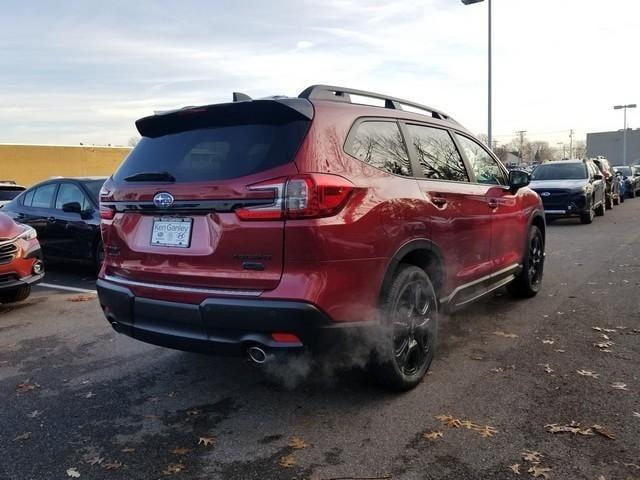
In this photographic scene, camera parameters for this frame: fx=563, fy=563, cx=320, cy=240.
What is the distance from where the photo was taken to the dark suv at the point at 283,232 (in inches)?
119

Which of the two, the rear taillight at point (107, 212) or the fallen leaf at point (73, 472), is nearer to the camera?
the fallen leaf at point (73, 472)

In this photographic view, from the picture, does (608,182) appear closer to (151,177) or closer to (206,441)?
(151,177)

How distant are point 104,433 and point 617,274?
6.92 meters

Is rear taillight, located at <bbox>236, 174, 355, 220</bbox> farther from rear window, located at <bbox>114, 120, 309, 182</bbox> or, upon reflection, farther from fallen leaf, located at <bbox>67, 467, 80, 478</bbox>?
fallen leaf, located at <bbox>67, 467, 80, 478</bbox>

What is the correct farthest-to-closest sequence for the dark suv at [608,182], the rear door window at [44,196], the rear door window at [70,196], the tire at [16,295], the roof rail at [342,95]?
1. the dark suv at [608,182]
2. the rear door window at [44,196]
3. the rear door window at [70,196]
4. the tire at [16,295]
5. the roof rail at [342,95]

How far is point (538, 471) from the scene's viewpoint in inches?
111

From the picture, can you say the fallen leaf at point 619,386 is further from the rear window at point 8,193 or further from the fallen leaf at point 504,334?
the rear window at point 8,193

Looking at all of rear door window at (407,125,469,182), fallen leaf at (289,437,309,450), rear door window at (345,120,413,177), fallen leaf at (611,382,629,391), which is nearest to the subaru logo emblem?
rear door window at (345,120,413,177)

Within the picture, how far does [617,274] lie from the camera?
769 centimetres

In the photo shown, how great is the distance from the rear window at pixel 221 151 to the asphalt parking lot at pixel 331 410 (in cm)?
133

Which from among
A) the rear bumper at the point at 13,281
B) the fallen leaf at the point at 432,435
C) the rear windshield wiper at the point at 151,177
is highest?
the rear windshield wiper at the point at 151,177

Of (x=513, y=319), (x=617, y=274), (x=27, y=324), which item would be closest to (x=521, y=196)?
(x=513, y=319)

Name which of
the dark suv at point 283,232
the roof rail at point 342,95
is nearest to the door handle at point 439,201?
the dark suv at point 283,232

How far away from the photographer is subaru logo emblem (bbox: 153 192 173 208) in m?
3.33
